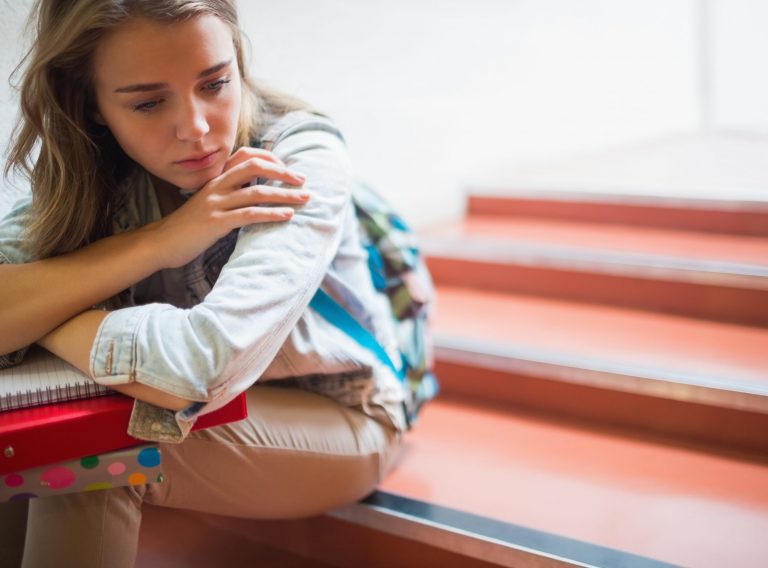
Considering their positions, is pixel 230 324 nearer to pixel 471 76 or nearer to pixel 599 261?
pixel 599 261

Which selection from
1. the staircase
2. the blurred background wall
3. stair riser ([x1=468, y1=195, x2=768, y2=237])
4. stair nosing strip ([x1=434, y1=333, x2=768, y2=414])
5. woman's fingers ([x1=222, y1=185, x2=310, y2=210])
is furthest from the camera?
stair riser ([x1=468, y1=195, x2=768, y2=237])

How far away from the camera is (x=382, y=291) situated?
56.4 inches

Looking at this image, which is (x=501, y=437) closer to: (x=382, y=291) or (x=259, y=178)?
(x=382, y=291)

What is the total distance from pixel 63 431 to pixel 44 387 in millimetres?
76

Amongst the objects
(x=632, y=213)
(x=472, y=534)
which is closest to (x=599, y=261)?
(x=632, y=213)

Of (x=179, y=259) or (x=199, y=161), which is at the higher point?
(x=199, y=161)

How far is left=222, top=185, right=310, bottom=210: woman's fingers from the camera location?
3.37ft

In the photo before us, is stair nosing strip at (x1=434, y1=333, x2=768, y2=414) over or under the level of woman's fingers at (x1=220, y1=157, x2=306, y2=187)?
under

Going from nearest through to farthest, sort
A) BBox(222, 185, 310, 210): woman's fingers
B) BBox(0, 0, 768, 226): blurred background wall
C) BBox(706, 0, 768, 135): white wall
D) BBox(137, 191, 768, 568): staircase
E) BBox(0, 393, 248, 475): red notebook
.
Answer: BBox(0, 393, 248, 475): red notebook → BBox(222, 185, 310, 210): woman's fingers → BBox(137, 191, 768, 568): staircase → BBox(0, 0, 768, 226): blurred background wall → BBox(706, 0, 768, 135): white wall

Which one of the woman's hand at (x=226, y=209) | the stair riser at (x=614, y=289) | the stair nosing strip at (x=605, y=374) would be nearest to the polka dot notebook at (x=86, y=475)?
the woman's hand at (x=226, y=209)

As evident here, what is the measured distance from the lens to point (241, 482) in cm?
115

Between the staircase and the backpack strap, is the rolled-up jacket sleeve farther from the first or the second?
the staircase

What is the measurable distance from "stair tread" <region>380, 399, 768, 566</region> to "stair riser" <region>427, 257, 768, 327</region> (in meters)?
0.48

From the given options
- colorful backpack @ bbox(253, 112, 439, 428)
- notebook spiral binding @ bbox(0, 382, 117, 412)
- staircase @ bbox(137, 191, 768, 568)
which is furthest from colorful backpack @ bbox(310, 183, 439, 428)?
notebook spiral binding @ bbox(0, 382, 117, 412)
